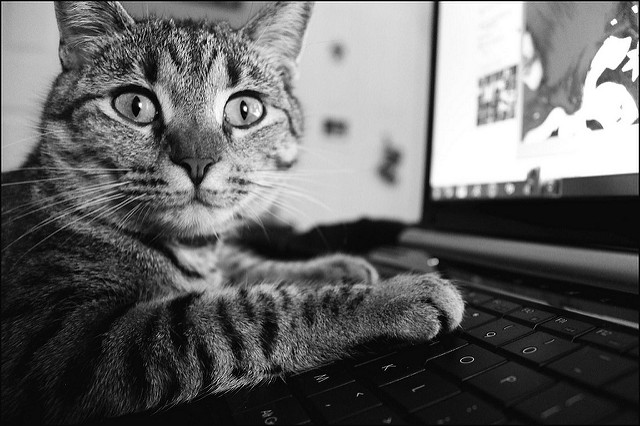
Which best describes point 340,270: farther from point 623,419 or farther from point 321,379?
point 623,419

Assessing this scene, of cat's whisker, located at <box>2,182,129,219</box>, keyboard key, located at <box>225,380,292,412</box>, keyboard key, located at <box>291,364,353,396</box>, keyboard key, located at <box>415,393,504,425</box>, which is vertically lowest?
keyboard key, located at <box>225,380,292,412</box>

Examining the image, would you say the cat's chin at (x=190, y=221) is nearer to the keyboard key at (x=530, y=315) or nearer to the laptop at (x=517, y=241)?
the laptop at (x=517, y=241)

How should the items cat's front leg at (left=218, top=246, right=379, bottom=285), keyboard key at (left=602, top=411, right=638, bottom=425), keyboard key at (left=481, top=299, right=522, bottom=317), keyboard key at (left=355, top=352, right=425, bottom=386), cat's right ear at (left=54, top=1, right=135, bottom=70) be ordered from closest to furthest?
keyboard key at (left=602, top=411, right=638, bottom=425), keyboard key at (left=355, top=352, right=425, bottom=386), keyboard key at (left=481, top=299, right=522, bottom=317), cat's right ear at (left=54, top=1, right=135, bottom=70), cat's front leg at (left=218, top=246, right=379, bottom=285)

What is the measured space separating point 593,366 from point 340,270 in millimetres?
438

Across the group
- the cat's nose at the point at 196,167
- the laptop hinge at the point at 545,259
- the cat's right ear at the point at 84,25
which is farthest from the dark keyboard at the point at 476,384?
the cat's right ear at the point at 84,25

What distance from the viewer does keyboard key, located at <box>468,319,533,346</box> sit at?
39cm

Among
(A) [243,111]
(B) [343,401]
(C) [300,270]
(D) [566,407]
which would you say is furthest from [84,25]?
(D) [566,407]

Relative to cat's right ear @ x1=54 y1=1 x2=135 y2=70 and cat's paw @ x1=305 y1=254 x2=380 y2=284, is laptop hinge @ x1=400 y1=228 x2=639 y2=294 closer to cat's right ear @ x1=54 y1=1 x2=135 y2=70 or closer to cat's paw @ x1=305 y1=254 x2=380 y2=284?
cat's paw @ x1=305 y1=254 x2=380 y2=284

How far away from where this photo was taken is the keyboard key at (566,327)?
0.38 m

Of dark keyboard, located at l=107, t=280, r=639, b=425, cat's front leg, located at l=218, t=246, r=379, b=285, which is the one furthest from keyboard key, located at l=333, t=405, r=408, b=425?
cat's front leg, located at l=218, t=246, r=379, b=285

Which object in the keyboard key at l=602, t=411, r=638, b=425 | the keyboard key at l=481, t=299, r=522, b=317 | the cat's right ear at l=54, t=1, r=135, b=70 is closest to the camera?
the keyboard key at l=602, t=411, r=638, b=425

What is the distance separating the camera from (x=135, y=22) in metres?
0.63

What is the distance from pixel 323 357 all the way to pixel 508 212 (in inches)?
19.4

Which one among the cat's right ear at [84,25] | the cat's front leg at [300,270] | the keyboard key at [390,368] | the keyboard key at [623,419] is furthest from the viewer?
the cat's front leg at [300,270]
